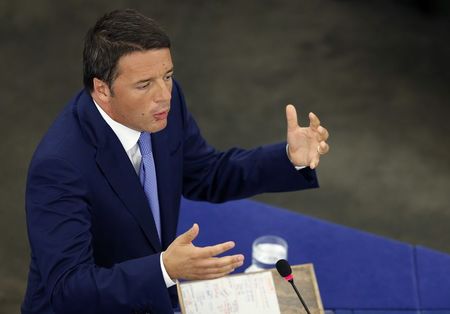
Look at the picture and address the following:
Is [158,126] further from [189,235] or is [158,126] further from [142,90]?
[189,235]

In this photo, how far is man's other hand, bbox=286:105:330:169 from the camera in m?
2.21

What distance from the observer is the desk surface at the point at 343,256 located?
284 centimetres

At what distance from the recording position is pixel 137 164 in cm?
225

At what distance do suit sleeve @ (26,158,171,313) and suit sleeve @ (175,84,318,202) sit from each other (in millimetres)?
509

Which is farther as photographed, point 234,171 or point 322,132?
point 234,171

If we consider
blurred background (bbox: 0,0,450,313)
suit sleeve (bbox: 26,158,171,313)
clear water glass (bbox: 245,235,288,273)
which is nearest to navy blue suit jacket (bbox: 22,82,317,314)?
suit sleeve (bbox: 26,158,171,313)

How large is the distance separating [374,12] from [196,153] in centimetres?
401

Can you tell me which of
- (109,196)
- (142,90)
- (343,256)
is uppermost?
(142,90)

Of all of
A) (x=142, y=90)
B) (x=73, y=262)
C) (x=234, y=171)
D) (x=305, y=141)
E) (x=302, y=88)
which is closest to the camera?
(x=73, y=262)

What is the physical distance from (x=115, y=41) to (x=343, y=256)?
142 cm

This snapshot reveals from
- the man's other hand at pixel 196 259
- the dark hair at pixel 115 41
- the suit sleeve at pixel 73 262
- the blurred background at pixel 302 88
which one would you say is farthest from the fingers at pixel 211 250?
the blurred background at pixel 302 88

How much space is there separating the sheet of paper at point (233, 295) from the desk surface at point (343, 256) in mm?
543

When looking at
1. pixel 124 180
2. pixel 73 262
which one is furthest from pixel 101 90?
pixel 73 262

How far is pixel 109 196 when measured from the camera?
2109mm
